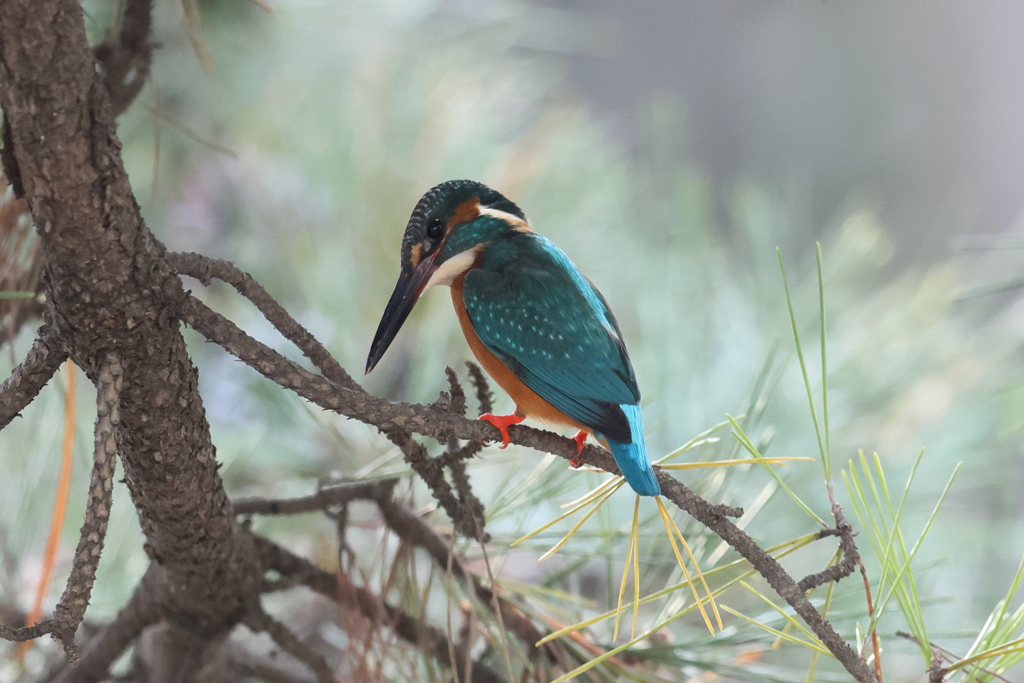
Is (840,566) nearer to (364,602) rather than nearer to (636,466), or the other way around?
(636,466)

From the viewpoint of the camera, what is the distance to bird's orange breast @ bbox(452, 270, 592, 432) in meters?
0.54

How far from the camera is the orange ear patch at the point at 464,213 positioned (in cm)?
56

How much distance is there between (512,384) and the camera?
560mm

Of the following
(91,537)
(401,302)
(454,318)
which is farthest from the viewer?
(454,318)

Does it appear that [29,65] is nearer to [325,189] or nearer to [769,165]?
[325,189]

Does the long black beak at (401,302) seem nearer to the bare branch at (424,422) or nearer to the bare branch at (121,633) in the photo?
the bare branch at (424,422)

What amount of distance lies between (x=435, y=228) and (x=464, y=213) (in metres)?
0.04

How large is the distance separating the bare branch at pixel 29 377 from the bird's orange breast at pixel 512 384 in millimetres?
279

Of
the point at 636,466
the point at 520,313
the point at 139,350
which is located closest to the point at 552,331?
the point at 520,313

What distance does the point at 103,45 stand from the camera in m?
0.50

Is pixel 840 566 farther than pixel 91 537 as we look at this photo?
Yes

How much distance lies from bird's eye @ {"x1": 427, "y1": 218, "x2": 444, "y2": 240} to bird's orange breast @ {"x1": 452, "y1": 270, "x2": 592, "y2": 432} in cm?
4

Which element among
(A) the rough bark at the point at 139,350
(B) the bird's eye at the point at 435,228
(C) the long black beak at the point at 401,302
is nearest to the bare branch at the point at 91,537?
(A) the rough bark at the point at 139,350

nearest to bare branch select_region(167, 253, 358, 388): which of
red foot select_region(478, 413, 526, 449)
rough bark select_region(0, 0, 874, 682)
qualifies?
rough bark select_region(0, 0, 874, 682)
